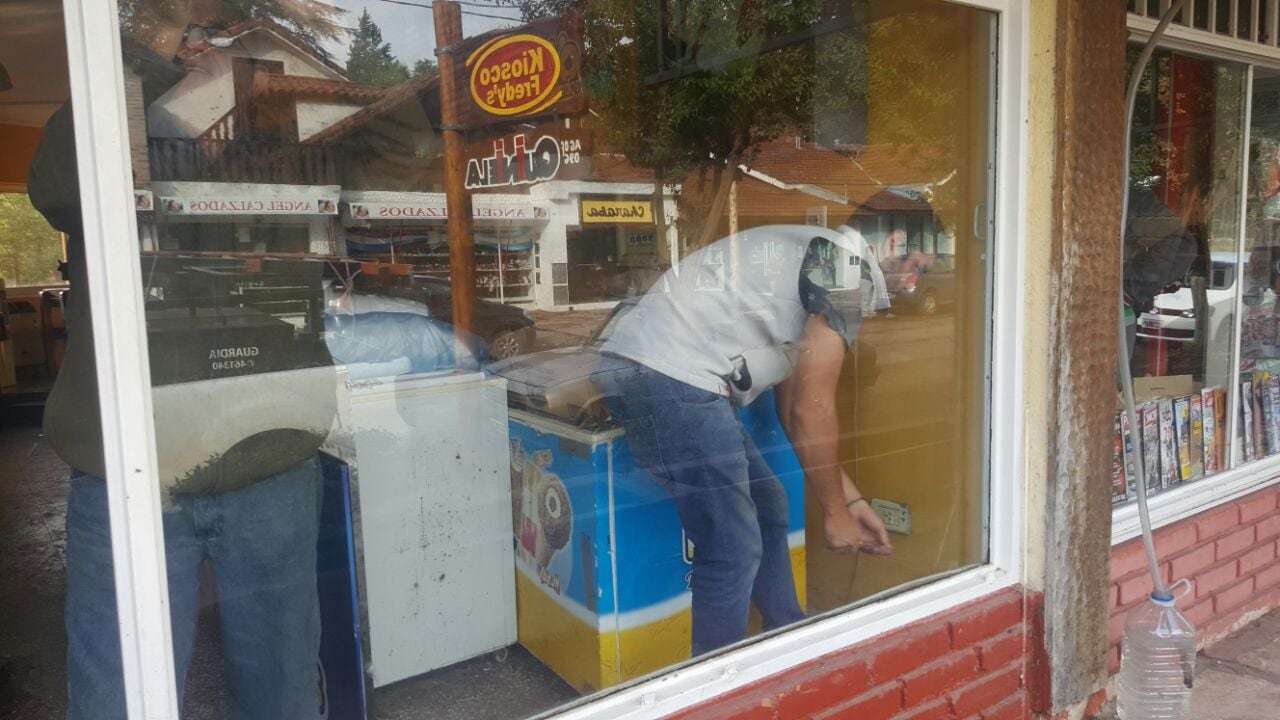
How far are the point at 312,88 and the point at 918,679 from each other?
226 cm

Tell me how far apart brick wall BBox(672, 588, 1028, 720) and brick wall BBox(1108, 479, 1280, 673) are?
18.9 inches

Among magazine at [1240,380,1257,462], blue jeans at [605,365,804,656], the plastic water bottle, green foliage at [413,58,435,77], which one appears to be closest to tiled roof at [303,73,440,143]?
green foliage at [413,58,435,77]

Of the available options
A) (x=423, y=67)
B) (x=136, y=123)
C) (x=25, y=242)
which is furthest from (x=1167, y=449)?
(x=25, y=242)

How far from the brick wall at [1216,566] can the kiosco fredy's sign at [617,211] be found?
1815 mm

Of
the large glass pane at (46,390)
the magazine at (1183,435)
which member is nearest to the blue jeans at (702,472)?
the large glass pane at (46,390)

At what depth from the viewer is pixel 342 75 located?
260cm

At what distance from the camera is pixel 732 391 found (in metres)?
2.57

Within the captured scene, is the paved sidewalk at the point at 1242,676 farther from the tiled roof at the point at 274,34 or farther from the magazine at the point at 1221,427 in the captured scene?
the tiled roof at the point at 274,34

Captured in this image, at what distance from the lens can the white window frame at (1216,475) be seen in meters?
2.69

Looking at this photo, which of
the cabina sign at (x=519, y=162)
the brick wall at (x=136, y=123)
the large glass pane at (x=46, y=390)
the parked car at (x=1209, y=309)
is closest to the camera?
the brick wall at (x=136, y=123)

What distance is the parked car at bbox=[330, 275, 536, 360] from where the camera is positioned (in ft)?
8.82

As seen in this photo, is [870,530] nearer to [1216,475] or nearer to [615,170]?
[1216,475]

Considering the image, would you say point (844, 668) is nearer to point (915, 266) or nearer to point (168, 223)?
point (915, 266)

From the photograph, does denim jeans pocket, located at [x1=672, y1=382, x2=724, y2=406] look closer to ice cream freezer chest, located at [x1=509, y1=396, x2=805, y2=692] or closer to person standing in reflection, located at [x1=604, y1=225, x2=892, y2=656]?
person standing in reflection, located at [x1=604, y1=225, x2=892, y2=656]
